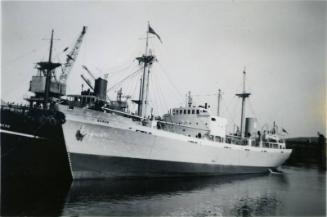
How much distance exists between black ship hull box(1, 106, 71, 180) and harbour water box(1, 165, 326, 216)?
6.34 ft

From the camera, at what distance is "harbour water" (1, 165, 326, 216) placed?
13.1 metres

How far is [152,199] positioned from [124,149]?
442cm

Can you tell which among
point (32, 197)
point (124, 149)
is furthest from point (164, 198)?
point (32, 197)

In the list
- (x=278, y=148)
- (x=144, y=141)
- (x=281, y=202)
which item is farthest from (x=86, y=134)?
(x=278, y=148)

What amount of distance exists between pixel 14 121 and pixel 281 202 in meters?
16.5

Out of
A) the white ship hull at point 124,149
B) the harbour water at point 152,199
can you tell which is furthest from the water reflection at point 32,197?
the white ship hull at point 124,149

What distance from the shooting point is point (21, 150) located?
19.2 m

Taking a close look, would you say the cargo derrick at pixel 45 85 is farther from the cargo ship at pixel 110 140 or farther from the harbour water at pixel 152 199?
the harbour water at pixel 152 199

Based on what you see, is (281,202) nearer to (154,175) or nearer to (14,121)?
(154,175)

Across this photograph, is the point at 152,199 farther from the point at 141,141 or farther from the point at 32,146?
the point at 32,146

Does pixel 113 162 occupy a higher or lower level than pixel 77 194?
higher

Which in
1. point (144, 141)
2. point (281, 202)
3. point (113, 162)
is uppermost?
point (144, 141)

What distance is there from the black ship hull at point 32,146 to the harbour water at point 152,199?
6.34ft

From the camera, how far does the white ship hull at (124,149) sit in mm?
17766
